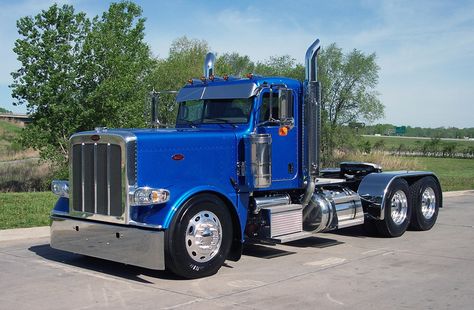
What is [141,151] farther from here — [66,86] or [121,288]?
[66,86]

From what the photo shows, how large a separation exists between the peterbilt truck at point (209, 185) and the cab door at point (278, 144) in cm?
2

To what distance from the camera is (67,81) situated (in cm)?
1848

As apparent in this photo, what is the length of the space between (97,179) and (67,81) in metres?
11.7

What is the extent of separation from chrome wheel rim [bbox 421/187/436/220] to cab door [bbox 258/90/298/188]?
150 inches

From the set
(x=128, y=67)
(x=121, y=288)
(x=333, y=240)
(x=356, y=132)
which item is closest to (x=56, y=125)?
(x=128, y=67)

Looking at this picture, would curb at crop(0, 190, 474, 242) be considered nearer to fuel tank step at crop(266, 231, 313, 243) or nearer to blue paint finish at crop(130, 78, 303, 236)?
blue paint finish at crop(130, 78, 303, 236)

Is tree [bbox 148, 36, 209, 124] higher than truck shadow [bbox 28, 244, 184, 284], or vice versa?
tree [bbox 148, 36, 209, 124]

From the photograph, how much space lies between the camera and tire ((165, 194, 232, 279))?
7.06m

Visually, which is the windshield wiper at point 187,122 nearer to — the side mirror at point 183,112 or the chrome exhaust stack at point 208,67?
the side mirror at point 183,112

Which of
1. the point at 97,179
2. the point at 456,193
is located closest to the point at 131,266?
the point at 97,179

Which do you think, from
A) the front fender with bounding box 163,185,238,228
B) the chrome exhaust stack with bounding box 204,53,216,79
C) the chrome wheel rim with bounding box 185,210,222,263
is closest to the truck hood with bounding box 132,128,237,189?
the front fender with bounding box 163,185,238,228

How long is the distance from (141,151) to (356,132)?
89.6 ft

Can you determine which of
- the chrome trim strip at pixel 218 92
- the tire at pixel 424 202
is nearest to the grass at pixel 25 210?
the chrome trim strip at pixel 218 92

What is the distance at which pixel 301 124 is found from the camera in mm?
9180
